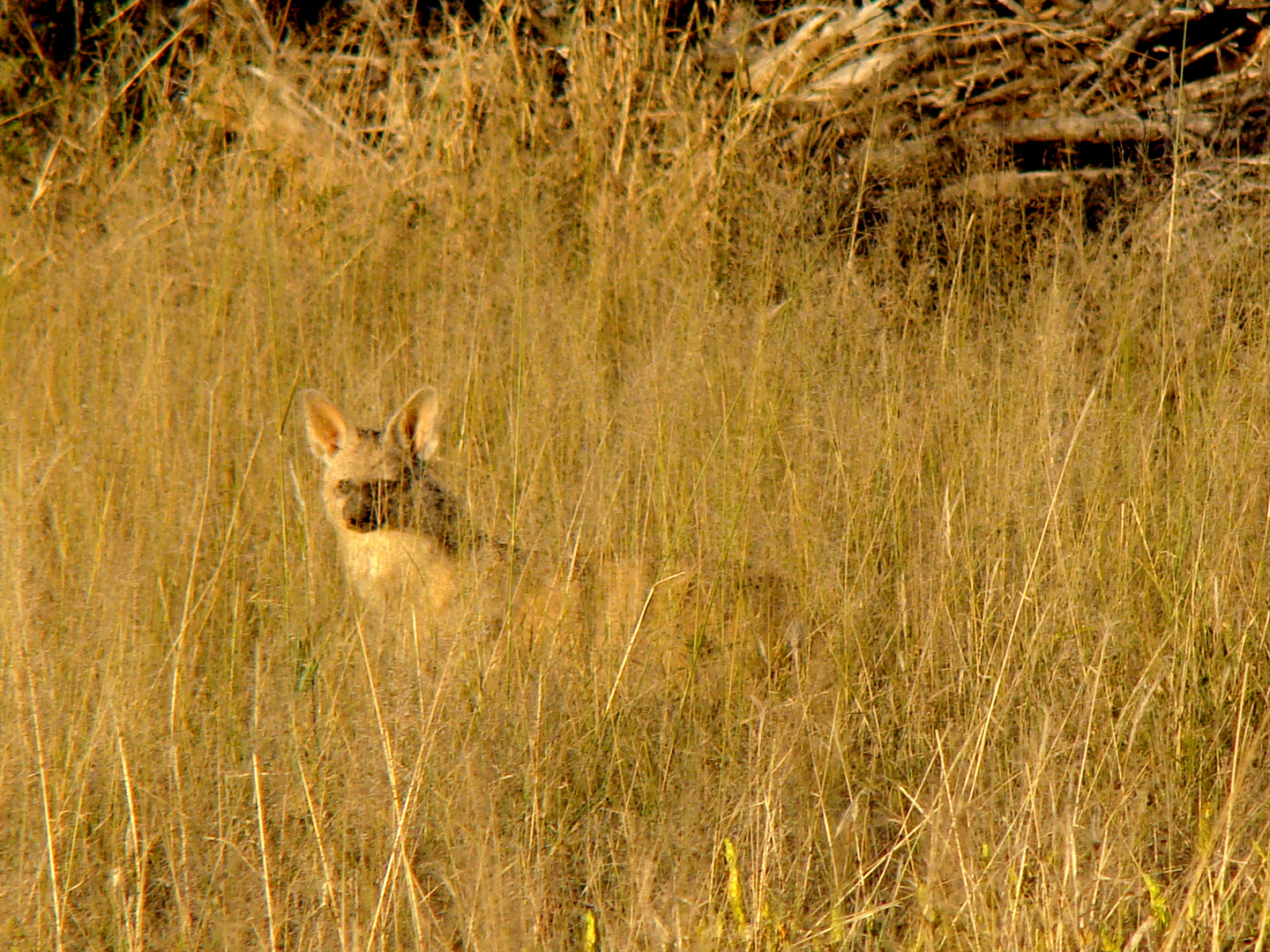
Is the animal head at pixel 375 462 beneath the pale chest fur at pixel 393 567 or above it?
above

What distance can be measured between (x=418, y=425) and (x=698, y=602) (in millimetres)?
1429

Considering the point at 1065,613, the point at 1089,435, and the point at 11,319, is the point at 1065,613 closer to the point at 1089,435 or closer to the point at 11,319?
the point at 1089,435

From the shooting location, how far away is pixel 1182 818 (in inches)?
84.0

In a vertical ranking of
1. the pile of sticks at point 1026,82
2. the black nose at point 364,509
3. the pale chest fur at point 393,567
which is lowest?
the pale chest fur at point 393,567

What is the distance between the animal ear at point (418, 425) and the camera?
3590mm

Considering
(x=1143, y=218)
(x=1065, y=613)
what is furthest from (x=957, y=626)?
(x=1143, y=218)

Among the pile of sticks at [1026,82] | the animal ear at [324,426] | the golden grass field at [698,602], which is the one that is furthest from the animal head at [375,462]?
the pile of sticks at [1026,82]

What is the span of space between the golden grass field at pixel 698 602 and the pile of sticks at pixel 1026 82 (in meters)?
0.61

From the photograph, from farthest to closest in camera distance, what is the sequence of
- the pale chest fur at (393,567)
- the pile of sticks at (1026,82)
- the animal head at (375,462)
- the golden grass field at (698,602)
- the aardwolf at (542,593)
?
the pile of sticks at (1026,82) < the animal head at (375,462) < the pale chest fur at (393,567) < the aardwolf at (542,593) < the golden grass field at (698,602)

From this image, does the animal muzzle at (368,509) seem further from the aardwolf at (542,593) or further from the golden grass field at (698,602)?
the golden grass field at (698,602)

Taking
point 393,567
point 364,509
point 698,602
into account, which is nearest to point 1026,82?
point 364,509

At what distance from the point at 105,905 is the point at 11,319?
2.72 m

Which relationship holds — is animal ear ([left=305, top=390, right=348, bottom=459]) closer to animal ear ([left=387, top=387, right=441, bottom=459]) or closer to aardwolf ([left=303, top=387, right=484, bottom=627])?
aardwolf ([left=303, top=387, right=484, bottom=627])

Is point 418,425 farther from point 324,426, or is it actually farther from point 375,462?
point 324,426
